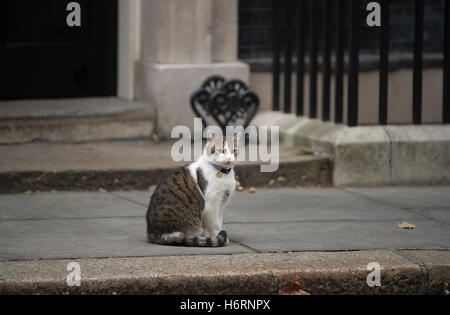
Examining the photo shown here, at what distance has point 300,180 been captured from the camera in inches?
282

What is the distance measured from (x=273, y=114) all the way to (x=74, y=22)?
7.03 feet

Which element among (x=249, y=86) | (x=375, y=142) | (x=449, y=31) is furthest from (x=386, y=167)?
(x=249, y=86)

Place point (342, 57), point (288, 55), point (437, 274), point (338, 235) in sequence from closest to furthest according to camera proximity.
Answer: point (437, 274) < point (338, 235) < point (342, 57) < point (288, 55)

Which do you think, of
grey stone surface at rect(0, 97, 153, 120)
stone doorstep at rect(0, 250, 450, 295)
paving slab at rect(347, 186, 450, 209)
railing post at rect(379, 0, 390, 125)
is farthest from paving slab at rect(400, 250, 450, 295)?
grey stone surface at rect(0, 97, 153, 120)

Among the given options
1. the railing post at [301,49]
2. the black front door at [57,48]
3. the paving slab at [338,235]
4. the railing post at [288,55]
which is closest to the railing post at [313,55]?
the railing post at [301,49]

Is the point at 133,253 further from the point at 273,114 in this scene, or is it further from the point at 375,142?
the point at 273,114

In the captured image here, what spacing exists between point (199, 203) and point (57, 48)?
3743 millimetres

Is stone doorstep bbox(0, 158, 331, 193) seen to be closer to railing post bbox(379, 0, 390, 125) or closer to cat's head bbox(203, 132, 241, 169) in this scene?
railing post bbox(379, 0, 390, 125)

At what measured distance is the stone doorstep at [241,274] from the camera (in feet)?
14.1

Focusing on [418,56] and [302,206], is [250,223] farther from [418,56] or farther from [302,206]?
[418,56]

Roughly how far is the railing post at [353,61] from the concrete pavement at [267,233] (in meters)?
0.70

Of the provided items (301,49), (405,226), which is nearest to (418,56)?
(301,49)

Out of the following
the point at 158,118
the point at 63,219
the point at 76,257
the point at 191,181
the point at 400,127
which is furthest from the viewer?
the point at 158,118

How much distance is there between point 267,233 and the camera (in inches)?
214
